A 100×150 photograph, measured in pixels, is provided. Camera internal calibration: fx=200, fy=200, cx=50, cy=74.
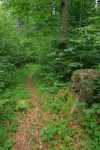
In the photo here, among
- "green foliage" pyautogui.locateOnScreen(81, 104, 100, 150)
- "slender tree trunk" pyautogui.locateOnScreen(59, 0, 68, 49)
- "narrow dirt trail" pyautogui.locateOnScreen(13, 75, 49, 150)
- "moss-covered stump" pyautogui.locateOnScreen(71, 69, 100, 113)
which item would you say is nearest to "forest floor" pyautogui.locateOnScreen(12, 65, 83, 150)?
"narrow dirt trail" pyautogui.locateOnScreen(13, 75, 49, 150)

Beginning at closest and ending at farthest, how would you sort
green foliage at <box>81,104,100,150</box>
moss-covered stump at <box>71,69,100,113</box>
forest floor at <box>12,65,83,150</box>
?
green foliage at <box>81,104,100,150</box> < forest floor at <box>12,65,83,150</box> < moss-covered stump at <box>71,69,100,113</box>

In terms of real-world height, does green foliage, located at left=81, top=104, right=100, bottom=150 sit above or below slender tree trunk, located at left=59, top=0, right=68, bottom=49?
below

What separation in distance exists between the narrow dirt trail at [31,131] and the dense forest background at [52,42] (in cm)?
47

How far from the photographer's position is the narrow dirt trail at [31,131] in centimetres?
640

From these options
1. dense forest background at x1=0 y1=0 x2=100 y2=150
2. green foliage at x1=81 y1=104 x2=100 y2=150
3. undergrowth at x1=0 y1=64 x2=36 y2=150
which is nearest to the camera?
green foliage at x1=81 y1=104 x2=100 y2=150

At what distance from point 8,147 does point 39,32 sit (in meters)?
9.61

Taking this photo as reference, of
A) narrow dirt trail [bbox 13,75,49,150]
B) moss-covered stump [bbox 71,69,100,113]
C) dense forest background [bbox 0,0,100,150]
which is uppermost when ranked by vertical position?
dense forest background [bbox 0,0,100,150]

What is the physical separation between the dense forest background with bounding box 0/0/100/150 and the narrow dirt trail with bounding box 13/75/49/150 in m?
0.47

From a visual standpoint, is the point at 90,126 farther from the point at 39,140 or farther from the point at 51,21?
the point at 51,21

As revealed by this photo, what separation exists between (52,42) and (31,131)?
20.2 feet

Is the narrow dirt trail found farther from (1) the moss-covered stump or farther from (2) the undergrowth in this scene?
(1) the moss-covered stump

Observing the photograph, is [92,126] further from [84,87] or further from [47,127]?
[47,127]

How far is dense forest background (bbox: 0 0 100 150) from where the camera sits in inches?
389

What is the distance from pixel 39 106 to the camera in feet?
28.3
